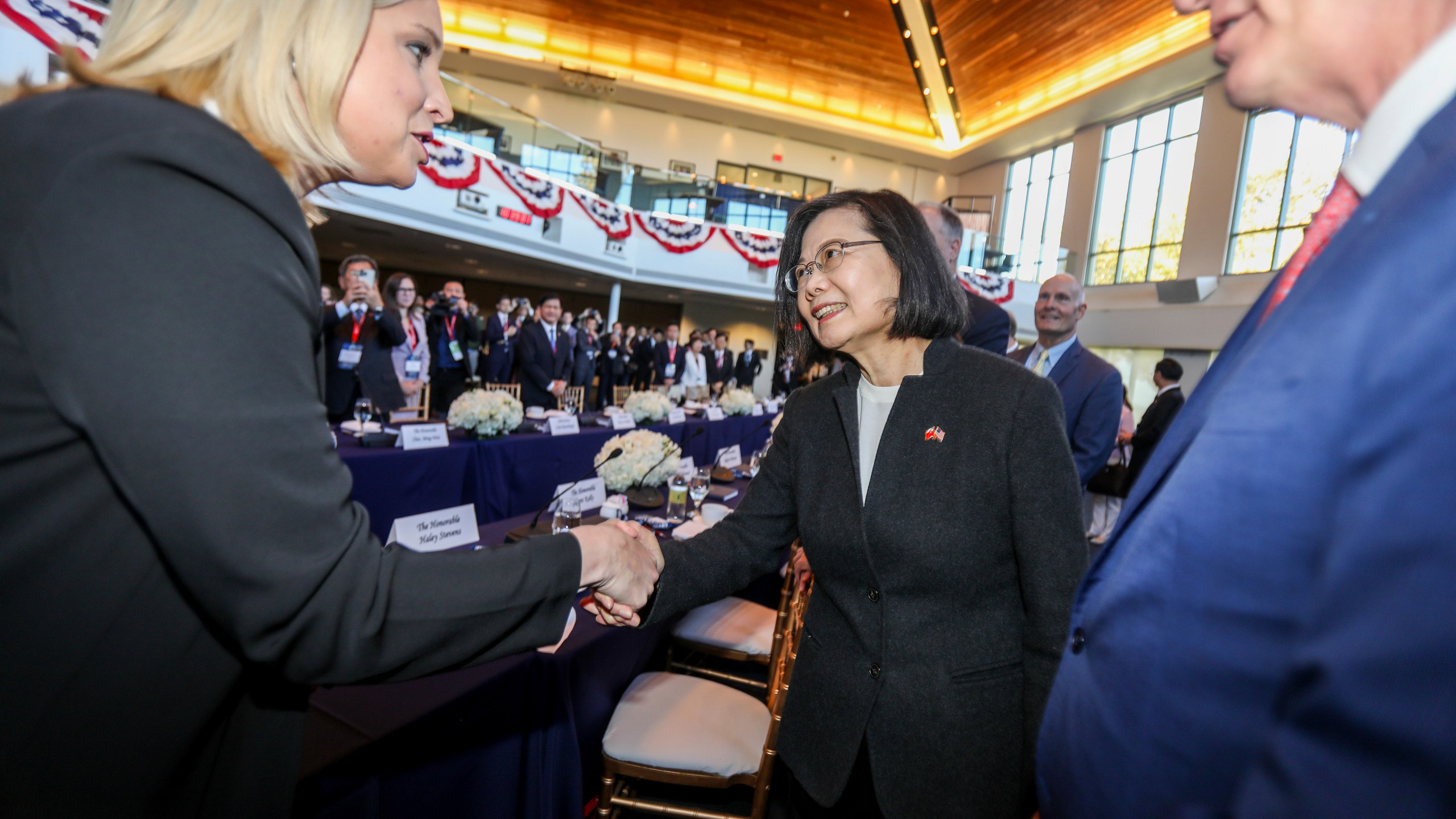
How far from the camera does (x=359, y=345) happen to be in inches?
218

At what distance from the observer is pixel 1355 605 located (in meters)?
0.40

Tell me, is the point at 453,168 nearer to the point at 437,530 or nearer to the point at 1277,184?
the point at 437,530

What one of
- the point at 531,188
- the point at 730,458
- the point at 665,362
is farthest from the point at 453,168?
the point at 730,458

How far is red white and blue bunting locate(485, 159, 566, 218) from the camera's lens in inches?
420

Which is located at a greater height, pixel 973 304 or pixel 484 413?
pixel 973 304

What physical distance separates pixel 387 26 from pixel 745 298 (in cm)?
1725

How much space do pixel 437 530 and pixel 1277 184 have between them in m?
15.7

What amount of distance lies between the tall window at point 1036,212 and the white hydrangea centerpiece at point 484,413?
15.3 m

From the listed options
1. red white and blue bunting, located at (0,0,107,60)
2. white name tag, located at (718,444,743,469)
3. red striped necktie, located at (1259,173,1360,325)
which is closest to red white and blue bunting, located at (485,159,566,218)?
red white and blue bunting, located at (0,0,107,60)

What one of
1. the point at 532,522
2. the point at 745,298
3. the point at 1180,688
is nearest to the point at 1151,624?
the point at 1180,688

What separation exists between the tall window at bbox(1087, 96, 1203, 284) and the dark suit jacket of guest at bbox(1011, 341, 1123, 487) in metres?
12.9

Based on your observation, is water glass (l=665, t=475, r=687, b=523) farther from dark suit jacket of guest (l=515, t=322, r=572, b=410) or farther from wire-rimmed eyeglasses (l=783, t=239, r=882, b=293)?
dark suit jacket of guest (l=515, t=322, r=572, b=410)

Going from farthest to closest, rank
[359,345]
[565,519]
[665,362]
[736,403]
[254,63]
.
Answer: [665,362] → [736,403] → [359,345] → [565,519] → [254,63]

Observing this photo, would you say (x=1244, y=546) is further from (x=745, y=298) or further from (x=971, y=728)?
(x=745, y=298)
